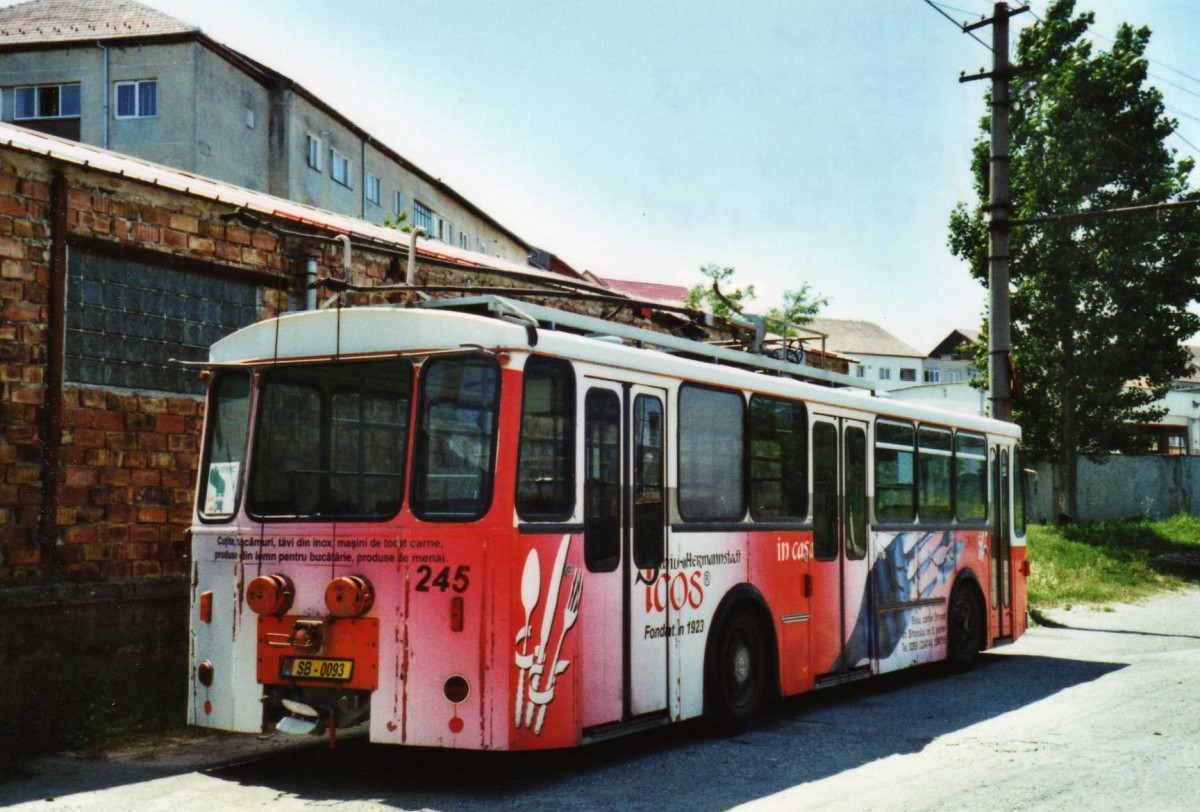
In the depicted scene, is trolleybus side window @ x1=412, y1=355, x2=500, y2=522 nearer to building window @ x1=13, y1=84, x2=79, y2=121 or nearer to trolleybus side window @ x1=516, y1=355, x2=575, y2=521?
trolleybus side window @ x1=516, y1=355, x2=575, y2=521

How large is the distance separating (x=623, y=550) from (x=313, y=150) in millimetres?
34183

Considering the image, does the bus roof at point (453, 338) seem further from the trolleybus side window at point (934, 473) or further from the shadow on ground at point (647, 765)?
the trolleybus side window at point (934, 473)

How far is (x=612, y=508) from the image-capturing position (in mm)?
7949

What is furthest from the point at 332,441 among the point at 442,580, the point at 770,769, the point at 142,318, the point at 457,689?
the point at 770,769

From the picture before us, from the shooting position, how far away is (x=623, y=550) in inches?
316

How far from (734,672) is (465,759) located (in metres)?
2.18

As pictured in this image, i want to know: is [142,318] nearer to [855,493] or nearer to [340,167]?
[855,493]

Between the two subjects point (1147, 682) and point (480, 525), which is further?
point (1147, 682)

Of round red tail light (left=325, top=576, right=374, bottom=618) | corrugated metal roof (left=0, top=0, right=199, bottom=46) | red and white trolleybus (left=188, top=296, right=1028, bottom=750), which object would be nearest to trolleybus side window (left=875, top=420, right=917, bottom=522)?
red and white trolleybus (left=188, top=296, right=1028, bottom=750)

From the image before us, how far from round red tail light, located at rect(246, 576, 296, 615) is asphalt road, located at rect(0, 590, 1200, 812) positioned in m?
1.04

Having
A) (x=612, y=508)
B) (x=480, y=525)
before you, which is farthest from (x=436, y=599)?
(x=612, y=508)

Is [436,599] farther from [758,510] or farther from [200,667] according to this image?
[758,510]

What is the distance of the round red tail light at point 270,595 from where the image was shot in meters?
7.48

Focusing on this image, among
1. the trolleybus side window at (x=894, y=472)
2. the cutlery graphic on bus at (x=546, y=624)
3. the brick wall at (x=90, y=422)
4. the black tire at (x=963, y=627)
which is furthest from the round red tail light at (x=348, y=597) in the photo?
the black tire at (x=963, y=627)
